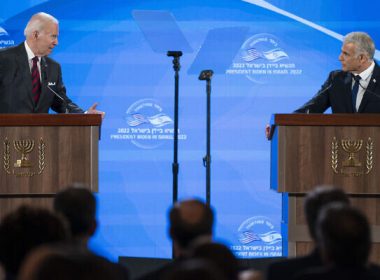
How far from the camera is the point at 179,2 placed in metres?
8.82

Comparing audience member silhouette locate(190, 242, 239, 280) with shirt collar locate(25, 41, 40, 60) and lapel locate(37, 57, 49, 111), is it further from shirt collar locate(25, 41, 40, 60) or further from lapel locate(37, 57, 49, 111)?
shirt collar locate(25, 41, 40, 60)

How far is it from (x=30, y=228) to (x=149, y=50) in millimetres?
6349

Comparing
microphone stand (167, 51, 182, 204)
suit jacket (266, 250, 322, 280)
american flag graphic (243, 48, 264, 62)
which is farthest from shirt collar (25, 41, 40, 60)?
suit jacket (266, 250, 322, 280)

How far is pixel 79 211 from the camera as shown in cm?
330

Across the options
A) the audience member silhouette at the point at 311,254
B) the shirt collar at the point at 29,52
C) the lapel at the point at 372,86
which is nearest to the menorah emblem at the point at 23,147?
the shirt collar at the point at 29,52

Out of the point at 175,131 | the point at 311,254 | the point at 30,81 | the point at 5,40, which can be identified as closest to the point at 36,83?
the point at 30,81

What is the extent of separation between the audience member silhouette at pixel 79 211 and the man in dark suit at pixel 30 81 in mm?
3126

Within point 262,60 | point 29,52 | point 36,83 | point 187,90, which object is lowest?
point 36,83

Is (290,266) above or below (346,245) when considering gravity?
below

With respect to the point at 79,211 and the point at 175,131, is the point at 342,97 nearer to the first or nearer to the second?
the point at 175,131

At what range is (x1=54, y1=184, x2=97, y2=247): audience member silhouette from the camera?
10.7 feet

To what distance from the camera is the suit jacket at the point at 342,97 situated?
652cm

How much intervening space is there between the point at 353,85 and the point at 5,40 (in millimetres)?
3639

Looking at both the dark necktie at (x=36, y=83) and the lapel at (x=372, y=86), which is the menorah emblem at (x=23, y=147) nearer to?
the dark necktie at (x=36, y=83)
